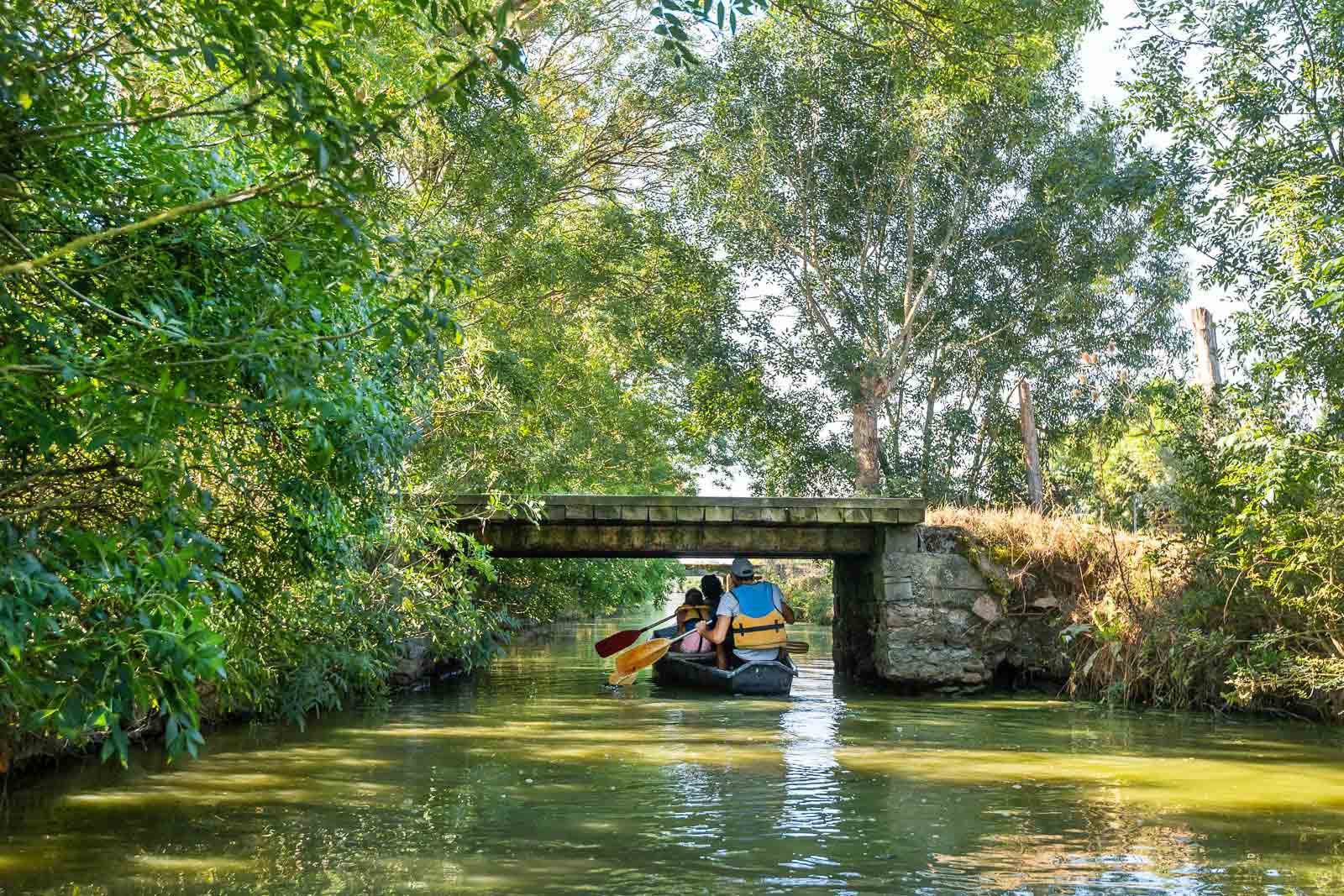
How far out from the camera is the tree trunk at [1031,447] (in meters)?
23.4

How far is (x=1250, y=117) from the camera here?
43.9 ft

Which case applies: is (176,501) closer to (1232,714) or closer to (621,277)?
(1232,714)

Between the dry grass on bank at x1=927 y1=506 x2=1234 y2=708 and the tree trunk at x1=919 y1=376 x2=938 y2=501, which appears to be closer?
the dry grass on bank at x1=927 y1=506 x2=1234 y2=708

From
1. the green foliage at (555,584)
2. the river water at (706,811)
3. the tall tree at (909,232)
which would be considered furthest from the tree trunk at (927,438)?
the river water at (706,811)

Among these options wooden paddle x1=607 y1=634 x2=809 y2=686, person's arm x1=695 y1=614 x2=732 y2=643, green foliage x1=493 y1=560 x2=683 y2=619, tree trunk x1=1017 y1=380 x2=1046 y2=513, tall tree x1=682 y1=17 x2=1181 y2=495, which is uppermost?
tall tree x1=682 y1=17 x2=1181 y2=495

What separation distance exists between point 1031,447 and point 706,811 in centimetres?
1807

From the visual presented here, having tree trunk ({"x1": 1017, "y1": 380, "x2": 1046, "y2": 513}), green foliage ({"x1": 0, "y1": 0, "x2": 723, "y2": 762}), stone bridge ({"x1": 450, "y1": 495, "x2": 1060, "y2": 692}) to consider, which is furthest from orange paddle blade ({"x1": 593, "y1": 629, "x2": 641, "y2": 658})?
tree trunk ({"x1": 1017, "y1": 380, "x2": 1046, "y2": 513})

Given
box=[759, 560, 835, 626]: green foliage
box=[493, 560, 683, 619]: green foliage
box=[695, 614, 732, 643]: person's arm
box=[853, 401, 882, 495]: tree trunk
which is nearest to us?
box=[695, 614, 732, 643]: person's arm

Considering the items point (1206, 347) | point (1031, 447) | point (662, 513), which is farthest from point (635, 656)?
point (1031, 447)

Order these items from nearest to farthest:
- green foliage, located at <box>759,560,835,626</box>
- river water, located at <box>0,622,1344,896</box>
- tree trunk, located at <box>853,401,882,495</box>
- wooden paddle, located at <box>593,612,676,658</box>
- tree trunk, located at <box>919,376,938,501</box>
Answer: river water, located at <box>0,622,1344,896</box>
wooden paddle, located at <box>593,612,676,658</box>
tree trunk, located at <box>853,401,882,495</box>
tree trunk, located at <box>919,376,938,501</box>
green foliage, located at <box>759,560,835,626</box>

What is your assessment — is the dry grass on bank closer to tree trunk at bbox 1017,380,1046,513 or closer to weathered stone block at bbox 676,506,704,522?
weathered stone block at bbox 676,506,704,522

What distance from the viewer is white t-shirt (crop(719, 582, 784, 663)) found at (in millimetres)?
15664

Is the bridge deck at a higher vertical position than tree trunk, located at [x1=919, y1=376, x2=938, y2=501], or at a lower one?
lower

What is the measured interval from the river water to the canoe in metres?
2.52
